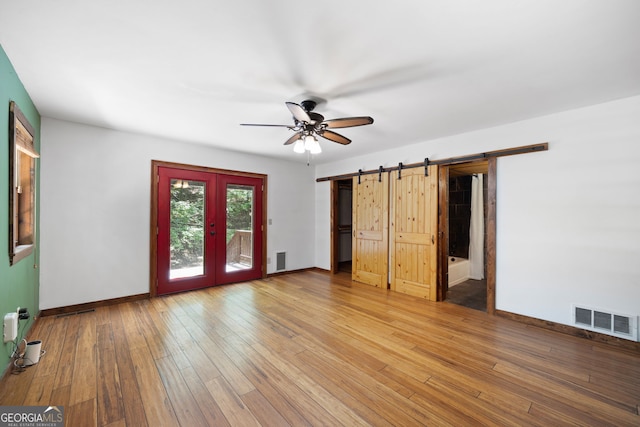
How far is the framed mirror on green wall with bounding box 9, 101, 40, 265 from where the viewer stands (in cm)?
215

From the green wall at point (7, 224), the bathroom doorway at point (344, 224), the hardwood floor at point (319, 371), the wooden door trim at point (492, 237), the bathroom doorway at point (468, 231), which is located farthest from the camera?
the bathroom doorway at point (344, 224)

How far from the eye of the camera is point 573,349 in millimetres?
2561

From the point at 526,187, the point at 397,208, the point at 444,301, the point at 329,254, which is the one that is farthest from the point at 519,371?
the point at 329,254

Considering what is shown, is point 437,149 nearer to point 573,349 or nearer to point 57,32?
point 573,349

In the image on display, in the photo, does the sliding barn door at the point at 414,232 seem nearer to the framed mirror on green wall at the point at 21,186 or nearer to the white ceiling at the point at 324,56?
the white ceiling at the point at 324,56

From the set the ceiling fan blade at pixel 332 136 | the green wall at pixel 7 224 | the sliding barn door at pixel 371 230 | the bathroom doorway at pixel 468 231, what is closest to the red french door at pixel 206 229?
the green wall at pixel 7 224

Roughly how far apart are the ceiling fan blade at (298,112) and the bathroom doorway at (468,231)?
3327mm

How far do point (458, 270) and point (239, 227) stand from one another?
444cm

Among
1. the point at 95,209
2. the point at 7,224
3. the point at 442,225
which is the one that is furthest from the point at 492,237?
the point at 95,209

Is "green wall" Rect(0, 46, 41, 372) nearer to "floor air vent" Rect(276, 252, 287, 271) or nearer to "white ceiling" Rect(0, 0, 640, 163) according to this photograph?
"white ceiling" Rect(0, 0, 640, 163)

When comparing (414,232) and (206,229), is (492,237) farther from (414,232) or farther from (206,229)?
(206,229)

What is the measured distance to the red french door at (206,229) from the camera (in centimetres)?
419

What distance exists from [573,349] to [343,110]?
337cm

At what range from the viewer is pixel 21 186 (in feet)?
8.86
